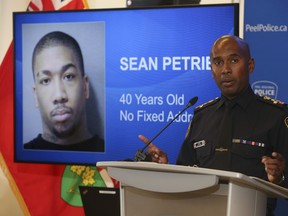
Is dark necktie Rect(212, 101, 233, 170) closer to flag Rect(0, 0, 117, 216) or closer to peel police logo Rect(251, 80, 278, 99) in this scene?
peel police logo Rect(251, 80, 278, 99)

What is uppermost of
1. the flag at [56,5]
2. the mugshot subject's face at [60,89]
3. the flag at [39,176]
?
the flag at [56,5]

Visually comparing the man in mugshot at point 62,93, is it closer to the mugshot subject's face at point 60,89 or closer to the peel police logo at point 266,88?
the mugshot subject's face at point 60,89

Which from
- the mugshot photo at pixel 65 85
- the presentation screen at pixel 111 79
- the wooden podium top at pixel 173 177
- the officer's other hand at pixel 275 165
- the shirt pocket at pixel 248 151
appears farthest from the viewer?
the mugshot photo at pixel 65 85

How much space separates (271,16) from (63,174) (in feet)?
6.12

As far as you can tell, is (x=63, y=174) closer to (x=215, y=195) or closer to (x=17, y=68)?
(x=17, y=68)

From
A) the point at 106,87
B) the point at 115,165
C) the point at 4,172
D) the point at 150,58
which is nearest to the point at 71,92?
the point at 106,87

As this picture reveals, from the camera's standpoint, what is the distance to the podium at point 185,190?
4.05 feet

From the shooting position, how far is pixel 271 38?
9.86 feet

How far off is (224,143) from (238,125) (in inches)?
4.2

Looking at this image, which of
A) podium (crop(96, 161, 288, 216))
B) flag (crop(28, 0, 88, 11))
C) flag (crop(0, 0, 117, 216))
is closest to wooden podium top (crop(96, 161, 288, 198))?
podium (crop(96, 161, 288, 216))

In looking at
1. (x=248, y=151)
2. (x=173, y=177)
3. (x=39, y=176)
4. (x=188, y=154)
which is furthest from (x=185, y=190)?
(x=39, y=176)

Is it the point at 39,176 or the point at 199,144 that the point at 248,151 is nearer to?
the point at 199,144

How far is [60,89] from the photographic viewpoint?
3230mm

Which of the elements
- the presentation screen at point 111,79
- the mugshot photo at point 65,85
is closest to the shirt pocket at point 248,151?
the presentation screen at point 111,79
